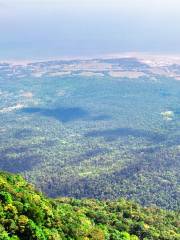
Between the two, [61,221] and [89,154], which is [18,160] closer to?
[89,154]

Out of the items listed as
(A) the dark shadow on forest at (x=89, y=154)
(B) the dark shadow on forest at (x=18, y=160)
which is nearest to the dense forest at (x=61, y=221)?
(B) the dark shadow on forest at (x=18, y=160)

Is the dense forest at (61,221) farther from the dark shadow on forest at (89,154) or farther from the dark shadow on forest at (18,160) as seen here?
the dark shadow on forest at (89,154)

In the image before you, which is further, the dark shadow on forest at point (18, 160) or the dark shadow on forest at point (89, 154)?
the dark shadow on forest at point (89, 154)

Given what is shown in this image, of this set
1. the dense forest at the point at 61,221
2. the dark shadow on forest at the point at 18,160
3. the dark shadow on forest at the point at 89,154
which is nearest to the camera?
the dense forest at the point at 61,221

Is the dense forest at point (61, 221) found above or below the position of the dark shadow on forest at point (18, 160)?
above

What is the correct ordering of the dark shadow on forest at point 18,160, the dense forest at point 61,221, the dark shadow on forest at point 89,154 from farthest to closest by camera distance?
the dark shadow on forest at point 89,154, the dark shadow on forest at point 18,160, the dense forest at point 61,221

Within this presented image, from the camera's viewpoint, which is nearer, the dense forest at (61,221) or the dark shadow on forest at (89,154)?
the dense forest at (61,221)

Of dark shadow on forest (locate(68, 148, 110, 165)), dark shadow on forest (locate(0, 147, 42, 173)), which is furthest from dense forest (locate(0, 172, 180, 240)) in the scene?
dark shadow on forest (locate(68, 148, 110, 165))

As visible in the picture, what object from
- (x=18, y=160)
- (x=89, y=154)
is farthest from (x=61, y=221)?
Result: (x=89, y=154)

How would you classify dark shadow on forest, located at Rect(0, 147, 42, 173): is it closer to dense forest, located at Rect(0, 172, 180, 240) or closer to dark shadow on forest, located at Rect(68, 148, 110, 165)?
dark shadow on forest, located at Rect(68, 148, 110, 165)
